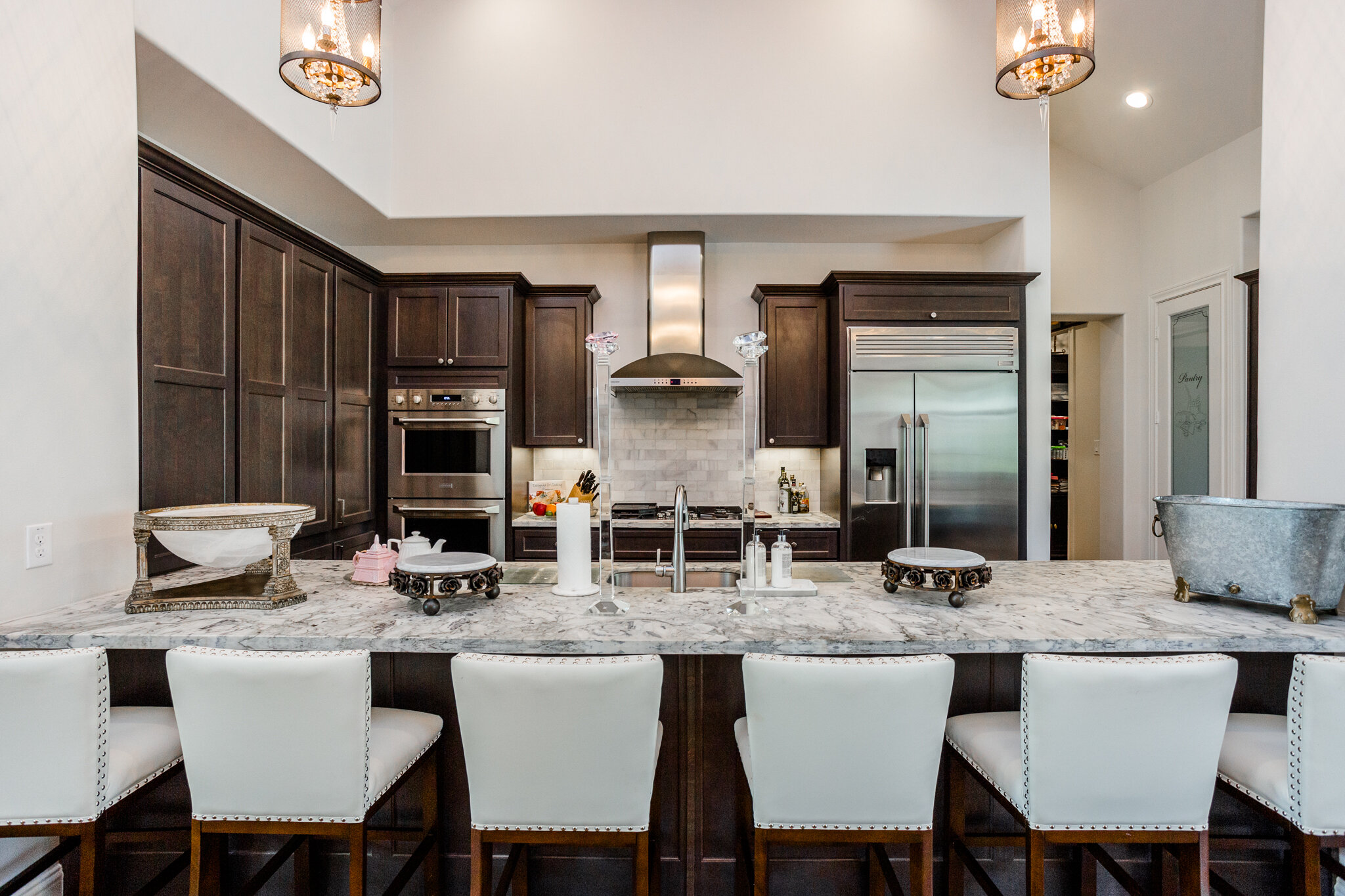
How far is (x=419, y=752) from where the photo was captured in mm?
1645

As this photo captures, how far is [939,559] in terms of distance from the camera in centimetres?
192

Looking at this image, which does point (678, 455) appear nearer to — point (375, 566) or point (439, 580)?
point (375, 566)

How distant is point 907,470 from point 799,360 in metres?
0.98

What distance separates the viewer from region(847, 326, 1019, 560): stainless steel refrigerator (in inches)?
156

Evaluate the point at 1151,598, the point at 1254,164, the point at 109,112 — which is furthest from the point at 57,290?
the point at 1254,164

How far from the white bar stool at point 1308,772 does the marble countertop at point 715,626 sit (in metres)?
0.21

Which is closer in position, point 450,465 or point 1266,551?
point 1266,551

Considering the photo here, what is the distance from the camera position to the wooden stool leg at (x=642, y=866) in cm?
144

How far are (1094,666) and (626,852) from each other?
1316 mm

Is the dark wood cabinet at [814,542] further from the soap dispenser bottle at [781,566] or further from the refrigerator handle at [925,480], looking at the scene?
the soap dispenser bottle at [781,566]

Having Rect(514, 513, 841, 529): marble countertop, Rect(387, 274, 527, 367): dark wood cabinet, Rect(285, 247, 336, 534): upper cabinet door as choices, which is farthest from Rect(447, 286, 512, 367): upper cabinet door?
Rect(514, 513, 841, 529): marble countertop

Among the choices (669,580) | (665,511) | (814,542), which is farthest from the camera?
(665,511)

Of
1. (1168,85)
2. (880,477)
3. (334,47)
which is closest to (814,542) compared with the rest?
(880,477)

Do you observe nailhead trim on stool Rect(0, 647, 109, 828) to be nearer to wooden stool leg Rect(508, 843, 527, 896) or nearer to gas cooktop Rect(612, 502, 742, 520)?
wooden stool leg Rect(508, 843, 527, 896)
